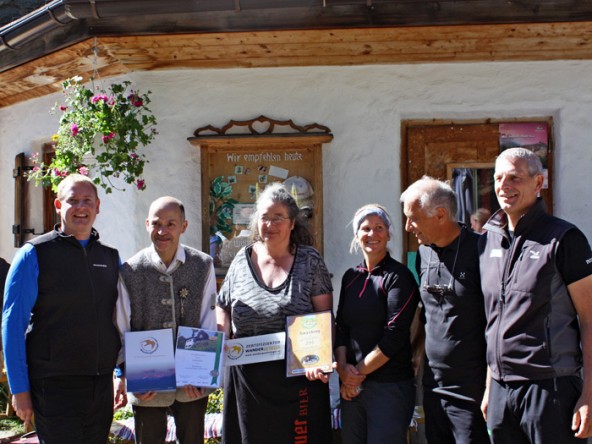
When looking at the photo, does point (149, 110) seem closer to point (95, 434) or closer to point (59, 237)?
point (59, 237)

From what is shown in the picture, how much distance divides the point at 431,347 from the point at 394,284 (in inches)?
13.8

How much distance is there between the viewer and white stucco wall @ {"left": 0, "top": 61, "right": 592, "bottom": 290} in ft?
17.5

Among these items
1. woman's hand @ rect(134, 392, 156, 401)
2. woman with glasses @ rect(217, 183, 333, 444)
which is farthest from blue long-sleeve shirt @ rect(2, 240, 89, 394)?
woman with glasses @ rect(217, 183, 333, 444)

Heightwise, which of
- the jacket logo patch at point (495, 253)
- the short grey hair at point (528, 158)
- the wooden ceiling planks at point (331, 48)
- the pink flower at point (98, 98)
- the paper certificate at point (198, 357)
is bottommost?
the paper certificate at point (198, 357)

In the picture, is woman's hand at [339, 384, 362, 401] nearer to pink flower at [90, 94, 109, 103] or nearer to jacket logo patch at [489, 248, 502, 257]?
jacket logo patch at [489, 248, 502, 257]

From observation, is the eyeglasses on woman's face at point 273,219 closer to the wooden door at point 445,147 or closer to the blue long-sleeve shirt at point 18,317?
the blue long-sleeve shirt at point 18,317

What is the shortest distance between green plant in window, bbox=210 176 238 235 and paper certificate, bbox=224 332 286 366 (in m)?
2.25

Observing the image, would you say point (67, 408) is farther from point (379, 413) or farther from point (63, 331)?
point (379, 413)

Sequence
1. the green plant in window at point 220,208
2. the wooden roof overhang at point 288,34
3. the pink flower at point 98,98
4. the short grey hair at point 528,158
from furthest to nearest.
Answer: the green plant in window at point 220,208
the pink flower at point 98,98
the wooden roof overhang at point 288,34
the short grey hair at point 528,158

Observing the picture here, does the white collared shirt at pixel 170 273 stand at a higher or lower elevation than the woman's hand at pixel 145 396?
higher

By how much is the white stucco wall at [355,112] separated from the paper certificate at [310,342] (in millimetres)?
2202

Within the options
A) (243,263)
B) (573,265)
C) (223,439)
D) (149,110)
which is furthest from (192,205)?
(573,265)

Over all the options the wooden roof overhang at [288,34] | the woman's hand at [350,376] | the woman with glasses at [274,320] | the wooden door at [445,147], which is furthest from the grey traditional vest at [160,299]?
the wooden door at [445,147]

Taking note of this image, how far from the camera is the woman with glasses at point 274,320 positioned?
10.8 ft
